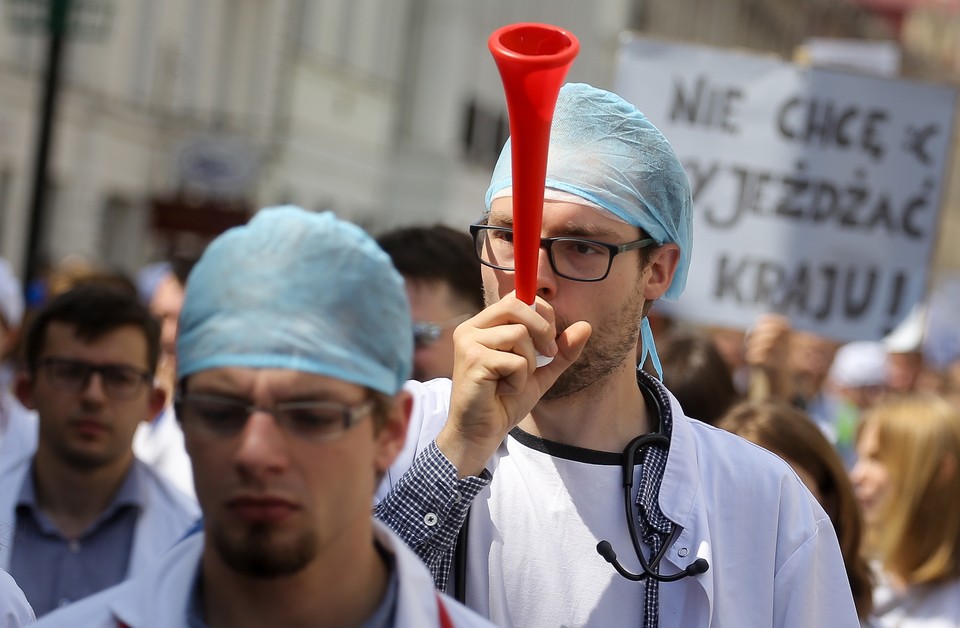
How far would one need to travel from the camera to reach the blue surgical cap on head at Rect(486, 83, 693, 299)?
2953 mm

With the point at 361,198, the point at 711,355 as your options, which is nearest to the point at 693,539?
the point at 711,355

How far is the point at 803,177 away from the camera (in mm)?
6582

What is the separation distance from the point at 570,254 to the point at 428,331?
161cm

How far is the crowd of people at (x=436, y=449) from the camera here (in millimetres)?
2078

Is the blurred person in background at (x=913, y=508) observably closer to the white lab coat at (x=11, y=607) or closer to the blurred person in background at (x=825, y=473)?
the blurred person in background at (x=825, y=473)

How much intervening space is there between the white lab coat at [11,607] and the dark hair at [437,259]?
197cm

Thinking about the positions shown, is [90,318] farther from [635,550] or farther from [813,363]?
[813,363]

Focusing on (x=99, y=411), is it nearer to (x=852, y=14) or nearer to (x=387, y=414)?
(x=387, y=414)

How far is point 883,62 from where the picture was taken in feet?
26.5

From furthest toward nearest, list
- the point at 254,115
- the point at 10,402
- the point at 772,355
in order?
the point at 254,115
the point at 772,355
the point at 10,402

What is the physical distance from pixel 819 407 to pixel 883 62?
1927 mm

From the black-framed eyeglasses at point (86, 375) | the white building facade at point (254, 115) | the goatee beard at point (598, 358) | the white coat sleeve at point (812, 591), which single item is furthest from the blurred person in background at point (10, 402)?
the white building facade at point (254, 115)

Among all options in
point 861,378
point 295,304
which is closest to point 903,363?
point 861,378

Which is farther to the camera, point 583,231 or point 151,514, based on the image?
point 151,514
